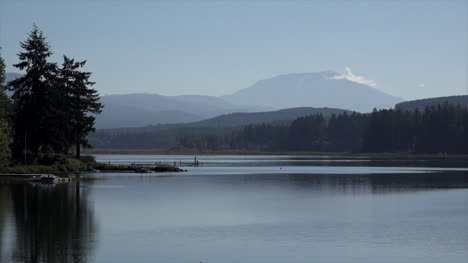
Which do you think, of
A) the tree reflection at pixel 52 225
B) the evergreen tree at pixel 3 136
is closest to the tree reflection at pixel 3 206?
the tree reflection at pixel 52 225

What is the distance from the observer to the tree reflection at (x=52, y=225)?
1339 inches

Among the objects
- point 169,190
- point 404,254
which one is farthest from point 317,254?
point 169,190

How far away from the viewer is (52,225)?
143 ft

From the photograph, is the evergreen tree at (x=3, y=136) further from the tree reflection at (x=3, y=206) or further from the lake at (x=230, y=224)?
the tree reflection at (x=3, y=206)

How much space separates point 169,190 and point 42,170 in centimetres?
2902

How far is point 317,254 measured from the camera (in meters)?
35.5

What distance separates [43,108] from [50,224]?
205ft

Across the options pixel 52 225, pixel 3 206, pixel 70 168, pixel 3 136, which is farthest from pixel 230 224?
pixel 70 168

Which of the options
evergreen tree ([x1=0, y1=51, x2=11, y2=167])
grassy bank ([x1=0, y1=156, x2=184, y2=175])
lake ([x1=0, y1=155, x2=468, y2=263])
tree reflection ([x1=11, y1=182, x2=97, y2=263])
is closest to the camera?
tree reflection ([x1=11, y1=182, x2=97, y2=263])

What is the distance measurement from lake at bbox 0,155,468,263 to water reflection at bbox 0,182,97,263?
0.06 m

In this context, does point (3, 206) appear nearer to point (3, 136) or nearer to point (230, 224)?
point (230, 224)

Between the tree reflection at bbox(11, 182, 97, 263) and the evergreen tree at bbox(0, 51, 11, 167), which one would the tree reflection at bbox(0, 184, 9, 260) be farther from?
the evergreen tree at bbox(0, 51, 11, 167)

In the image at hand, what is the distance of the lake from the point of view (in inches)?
1384

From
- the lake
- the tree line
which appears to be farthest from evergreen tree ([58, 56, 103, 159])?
the lake
